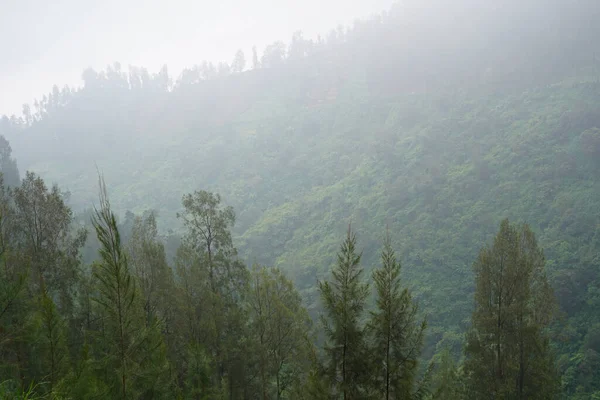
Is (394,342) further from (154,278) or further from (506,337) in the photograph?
(154,278)

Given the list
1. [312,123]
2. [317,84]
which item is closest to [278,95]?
[317,84]

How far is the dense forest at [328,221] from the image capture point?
8578 mm

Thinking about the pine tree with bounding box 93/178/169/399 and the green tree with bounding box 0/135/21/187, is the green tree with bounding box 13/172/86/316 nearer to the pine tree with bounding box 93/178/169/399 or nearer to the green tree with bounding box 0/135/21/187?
the pine tree with bounding box 93/178/169/399

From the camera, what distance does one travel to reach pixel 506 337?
539 inches

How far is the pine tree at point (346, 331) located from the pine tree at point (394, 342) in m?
0.34

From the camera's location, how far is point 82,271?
693 inches

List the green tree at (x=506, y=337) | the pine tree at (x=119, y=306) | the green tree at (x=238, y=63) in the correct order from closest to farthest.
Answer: the pine tree at (x=119, y=306) → the green tree at (x=506, y=337) → the green tree at (x=238, y=63)

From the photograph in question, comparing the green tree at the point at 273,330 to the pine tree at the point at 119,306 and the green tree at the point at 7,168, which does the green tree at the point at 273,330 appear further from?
the green tree at the point at 7,168

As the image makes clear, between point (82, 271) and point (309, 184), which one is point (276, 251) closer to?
point (309, 184)

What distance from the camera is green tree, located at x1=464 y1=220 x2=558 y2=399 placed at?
44.8 feet

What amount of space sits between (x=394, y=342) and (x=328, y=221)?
47480mm

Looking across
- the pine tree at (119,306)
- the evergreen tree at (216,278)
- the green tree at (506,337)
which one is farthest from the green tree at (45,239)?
the green tree at (506,337)

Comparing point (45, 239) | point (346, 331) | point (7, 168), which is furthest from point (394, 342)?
point (7, 168)

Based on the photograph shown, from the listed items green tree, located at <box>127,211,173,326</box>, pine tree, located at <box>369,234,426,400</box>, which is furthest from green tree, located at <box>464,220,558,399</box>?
green tree, located at <box>127,211,173,326</box>
